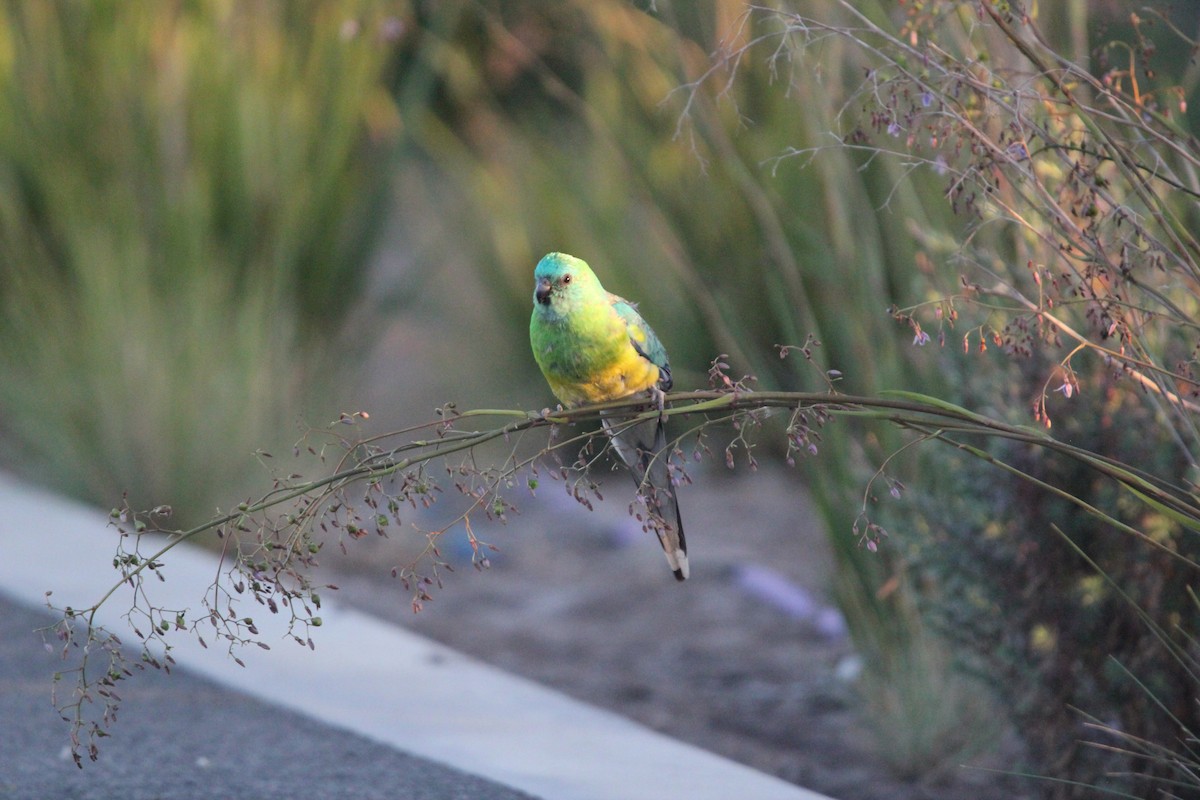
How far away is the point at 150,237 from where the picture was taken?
206 inches

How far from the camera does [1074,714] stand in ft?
9.35

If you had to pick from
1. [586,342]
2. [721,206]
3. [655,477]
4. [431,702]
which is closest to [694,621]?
[431,702]

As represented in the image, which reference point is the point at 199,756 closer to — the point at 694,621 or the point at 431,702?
the point at 431,702

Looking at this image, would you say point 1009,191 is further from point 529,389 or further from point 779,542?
point 529,389

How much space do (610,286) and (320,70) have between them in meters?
1.69

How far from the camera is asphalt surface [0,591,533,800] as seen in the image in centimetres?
262

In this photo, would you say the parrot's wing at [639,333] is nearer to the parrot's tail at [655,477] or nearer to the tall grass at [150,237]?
the parrot's tail at [655,477]

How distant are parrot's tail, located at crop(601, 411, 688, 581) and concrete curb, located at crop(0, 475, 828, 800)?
1.42ft

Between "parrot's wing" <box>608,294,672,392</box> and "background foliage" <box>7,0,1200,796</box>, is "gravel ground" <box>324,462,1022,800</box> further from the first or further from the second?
"parrot's wing" <box>608,294,672,392</box>

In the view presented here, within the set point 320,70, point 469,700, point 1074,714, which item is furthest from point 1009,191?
point 320,70

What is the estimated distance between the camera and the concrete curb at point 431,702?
8.93 ft

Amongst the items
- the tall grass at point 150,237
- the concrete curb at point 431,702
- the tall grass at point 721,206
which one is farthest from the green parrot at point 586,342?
the tall grass at point 150,237

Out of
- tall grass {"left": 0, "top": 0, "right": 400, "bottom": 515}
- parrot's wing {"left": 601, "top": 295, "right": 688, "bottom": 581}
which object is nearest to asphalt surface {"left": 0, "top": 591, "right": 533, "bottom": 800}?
parrot's wing {"left": 601, "top": 295, "right": 688, "bottom": 581}

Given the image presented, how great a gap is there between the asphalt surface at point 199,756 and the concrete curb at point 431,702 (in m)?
0.07
